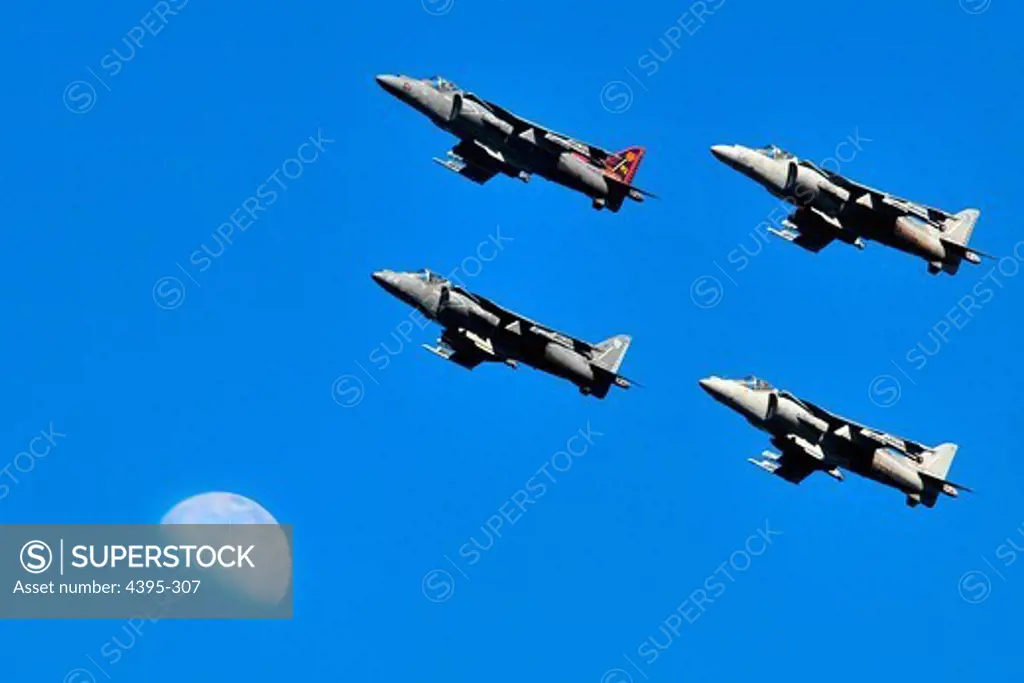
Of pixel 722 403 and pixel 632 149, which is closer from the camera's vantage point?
pixel 722 403

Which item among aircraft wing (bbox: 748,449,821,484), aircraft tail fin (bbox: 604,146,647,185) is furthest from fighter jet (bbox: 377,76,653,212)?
aircraft wing (bbox: 748,449,821,484)

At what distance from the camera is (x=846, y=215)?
154 m

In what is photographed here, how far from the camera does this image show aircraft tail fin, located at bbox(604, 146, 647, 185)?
513 ft

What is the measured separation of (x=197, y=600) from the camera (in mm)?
152250

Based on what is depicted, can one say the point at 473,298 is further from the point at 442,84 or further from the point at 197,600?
the point at 197,600

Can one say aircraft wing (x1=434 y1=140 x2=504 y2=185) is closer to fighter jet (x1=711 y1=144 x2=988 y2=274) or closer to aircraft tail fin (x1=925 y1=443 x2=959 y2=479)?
fighter jet (x1=711 y1=144 x2=988 y2=274)

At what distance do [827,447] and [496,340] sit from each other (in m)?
19.5

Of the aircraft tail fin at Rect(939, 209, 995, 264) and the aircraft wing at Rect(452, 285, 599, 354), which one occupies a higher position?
the aircraft tail fin at Rect(939, 209, 995, 264)

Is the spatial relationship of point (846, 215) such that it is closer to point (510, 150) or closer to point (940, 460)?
point (940, 460)

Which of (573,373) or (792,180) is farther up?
(792,180)

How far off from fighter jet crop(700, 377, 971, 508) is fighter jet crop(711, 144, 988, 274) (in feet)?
37.7

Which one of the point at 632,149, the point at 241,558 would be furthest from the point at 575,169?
the point at 241,558

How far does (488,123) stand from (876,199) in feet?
74.7

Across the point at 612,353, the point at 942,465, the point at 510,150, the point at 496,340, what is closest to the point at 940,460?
the point at 942,465
